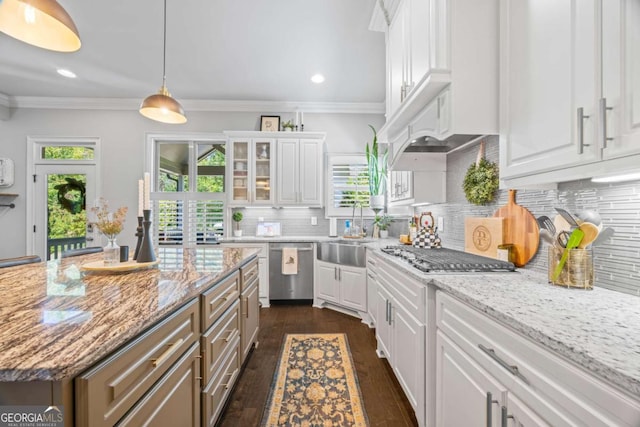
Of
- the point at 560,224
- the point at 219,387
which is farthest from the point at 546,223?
the point at 219,387

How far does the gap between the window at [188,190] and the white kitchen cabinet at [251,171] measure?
0.45 meters

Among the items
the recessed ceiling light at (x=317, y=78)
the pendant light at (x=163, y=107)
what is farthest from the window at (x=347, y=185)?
the pendant light at (x=163, y=107)

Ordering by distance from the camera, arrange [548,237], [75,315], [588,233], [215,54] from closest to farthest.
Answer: [75,315] → [588,233] → [548,237] → [215,54]

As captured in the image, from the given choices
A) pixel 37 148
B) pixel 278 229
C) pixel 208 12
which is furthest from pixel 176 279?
pixel 37 148

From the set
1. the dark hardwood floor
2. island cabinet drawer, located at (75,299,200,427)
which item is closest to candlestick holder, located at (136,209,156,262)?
island cabinet drawer, located at (75,299,200,427)

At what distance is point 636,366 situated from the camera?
57 centimetres

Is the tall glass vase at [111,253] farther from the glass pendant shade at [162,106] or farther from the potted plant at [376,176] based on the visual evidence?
the potted plant at [376,176]

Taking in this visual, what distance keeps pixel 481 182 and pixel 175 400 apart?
2.05 meters

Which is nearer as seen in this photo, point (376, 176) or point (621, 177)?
point (621, 177)

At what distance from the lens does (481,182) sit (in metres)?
1.91

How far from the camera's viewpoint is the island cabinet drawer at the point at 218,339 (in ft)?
4.44

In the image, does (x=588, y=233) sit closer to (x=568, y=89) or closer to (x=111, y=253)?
(x=568, y=89)

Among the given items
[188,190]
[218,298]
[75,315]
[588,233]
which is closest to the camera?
[75,315]

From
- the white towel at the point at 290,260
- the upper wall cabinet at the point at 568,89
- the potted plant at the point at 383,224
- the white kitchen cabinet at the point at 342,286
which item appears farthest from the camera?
the potted plant at the point at 383,224
